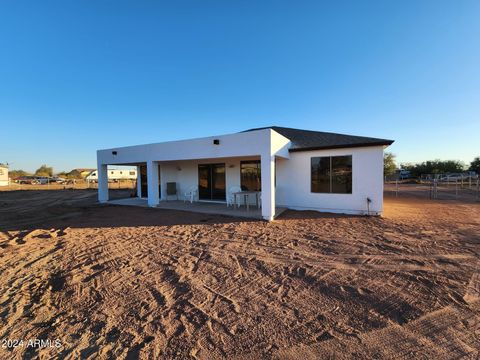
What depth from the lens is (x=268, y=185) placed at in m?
7.67

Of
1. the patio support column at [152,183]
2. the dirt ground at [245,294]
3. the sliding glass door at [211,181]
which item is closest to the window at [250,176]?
the sliding glass door at [211,181]

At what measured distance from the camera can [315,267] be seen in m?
3.98

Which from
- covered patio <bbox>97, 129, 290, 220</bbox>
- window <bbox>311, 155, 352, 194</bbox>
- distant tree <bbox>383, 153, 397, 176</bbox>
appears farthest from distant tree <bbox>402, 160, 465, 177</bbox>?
covered patio <bbox>97, 129, 290, 220</bbox>

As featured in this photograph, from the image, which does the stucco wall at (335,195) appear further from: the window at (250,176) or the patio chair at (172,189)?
the patio chair at (172,189)

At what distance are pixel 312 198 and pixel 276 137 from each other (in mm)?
3205

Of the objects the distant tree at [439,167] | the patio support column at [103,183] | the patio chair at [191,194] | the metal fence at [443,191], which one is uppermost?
the distant tree at [439,167]

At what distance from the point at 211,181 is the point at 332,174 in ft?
21.5

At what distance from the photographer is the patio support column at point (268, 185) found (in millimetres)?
7605

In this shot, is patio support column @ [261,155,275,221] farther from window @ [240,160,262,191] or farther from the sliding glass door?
the sliding glass door

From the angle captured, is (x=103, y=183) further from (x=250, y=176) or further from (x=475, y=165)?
(x=475, y=165)

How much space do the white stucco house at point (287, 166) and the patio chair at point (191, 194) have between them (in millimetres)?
1155

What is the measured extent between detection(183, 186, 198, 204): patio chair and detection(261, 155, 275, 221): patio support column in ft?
19.3

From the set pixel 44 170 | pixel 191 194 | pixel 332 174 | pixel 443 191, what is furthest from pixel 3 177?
pixel 443 191

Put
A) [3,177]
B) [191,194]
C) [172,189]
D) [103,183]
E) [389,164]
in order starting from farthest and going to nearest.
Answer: [3,177], [389,164], [172,189], [103,183], [191,194]
